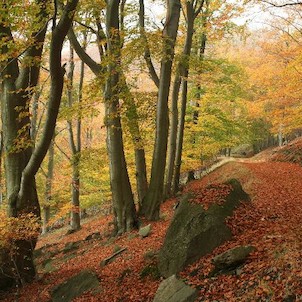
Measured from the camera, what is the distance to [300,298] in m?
4.24

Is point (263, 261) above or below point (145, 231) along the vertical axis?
above

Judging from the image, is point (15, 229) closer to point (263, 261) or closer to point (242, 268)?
point (242, 268)

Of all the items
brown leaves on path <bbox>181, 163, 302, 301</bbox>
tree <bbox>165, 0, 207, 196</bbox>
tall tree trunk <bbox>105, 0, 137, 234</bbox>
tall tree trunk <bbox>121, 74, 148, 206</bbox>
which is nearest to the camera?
brown leaves on path <bbox>181, 163, 302, 301</bbox>

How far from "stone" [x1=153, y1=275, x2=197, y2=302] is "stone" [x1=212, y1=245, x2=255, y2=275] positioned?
61cm

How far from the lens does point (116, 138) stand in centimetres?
1058

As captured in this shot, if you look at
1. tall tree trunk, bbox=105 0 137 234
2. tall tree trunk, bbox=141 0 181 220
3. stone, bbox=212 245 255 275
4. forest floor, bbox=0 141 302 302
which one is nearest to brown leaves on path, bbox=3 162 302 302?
forest floor, bbox=0 141 302 302

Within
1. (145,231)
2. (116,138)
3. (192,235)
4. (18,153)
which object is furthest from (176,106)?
(192,235)

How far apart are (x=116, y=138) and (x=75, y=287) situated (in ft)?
15.0

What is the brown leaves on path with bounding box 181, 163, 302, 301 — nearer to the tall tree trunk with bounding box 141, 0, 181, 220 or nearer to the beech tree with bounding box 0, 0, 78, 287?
the tall tree trunk with bounding box 141, 0, 181, 220

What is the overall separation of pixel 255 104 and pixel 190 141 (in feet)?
19.9

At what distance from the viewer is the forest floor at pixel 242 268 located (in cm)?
493

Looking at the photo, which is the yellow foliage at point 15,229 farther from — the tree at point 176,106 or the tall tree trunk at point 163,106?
the tree at point 176,106

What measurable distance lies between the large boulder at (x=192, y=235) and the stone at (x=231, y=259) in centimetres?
58

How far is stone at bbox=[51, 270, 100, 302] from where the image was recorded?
7.27 metres
